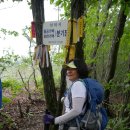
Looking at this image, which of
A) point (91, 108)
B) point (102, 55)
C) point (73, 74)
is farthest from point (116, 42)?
point (102, 55)

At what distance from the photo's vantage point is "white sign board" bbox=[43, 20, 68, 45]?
16.4ft

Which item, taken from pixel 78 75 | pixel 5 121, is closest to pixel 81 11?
pixel 78 75

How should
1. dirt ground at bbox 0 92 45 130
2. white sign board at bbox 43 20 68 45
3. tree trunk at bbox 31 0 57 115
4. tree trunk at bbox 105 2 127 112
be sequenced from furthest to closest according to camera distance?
1. dirt ground at bbox 0 92 45 130
2. tree trunk at bbox 105 2 127 112
3. tree trunk at bbox 31 0 57 115
4. white sign board at bbox 43 20 68 45

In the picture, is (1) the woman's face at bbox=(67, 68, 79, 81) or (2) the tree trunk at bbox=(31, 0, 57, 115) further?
(2) the tree trunk at bbox=(31, 0, 57, 115)

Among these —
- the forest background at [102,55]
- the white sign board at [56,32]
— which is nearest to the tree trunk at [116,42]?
the forest background at [102,55]

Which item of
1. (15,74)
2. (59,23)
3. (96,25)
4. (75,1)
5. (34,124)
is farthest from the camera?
(15,74)

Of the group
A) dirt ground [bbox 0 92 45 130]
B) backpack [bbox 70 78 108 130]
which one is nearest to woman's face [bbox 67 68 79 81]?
backpack [bbox 70 78 108 130]

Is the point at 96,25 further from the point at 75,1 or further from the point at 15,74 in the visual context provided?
the point at 15,74

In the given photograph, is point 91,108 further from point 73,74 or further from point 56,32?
point 56,32

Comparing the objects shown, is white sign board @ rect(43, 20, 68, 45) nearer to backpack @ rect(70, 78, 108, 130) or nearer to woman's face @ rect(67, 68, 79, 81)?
woman's face @ rect(67, 68, 79, 81)

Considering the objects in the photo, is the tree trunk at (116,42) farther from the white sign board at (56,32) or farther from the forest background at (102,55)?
the white sign board at (56,32)

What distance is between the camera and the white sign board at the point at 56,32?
→ 500 centimetres

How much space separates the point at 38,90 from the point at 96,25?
249 inches

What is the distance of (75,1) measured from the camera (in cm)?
538
